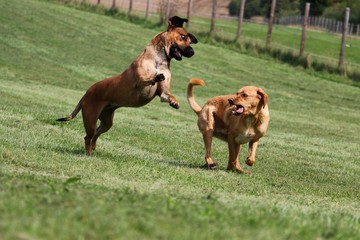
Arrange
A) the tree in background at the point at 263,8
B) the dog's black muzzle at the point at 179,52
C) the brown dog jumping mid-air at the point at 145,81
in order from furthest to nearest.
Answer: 1. the tree in background at the point at 263,8
2. the dog's black muzzle at the point at 179,52
3. the brown dog jumping mid-air at the point at 145,81

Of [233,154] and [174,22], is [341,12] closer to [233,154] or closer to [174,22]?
[174,22]

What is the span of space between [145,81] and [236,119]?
1220 millimetres

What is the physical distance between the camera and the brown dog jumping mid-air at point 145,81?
398 inches

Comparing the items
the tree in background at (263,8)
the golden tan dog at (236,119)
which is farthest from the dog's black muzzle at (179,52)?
the tree in background at (263,8)

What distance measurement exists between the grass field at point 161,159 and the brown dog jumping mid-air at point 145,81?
703 mm

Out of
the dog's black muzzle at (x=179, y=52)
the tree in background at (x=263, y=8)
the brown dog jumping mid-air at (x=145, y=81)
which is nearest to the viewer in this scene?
the brown dog jumping mid-air at (x=145, y=81)

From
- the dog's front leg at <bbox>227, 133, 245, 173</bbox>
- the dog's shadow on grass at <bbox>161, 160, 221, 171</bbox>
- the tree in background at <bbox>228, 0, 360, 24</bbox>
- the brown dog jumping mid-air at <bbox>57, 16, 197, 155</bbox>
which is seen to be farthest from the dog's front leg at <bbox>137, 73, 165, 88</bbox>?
the tree in background at <bbox>228, 0, 360, 24</bbox>

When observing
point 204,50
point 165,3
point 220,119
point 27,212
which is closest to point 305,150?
point 220,119

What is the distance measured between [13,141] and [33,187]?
16.6ft

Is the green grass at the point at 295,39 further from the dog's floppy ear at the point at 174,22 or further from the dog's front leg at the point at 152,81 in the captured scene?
the dog's front leg at the point at 152,81

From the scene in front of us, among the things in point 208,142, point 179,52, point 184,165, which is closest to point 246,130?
point 208,142

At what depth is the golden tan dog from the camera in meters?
10.1

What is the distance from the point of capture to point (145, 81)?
10.0m

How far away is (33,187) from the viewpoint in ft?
19.3
